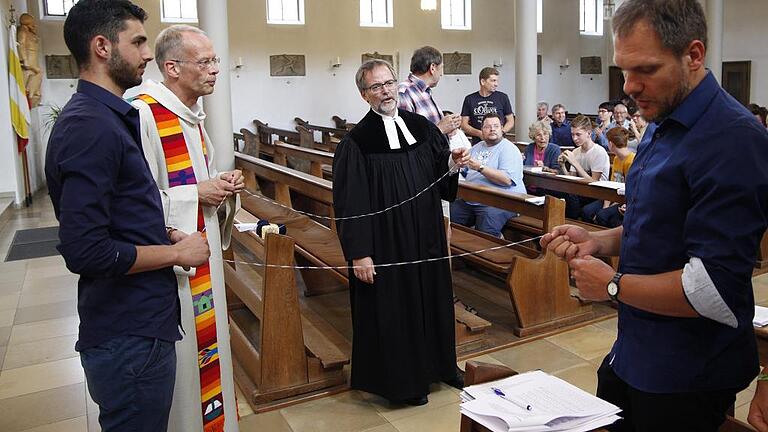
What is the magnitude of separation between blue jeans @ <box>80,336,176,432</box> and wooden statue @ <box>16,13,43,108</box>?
1066 centimetres

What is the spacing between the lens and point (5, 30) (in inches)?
399

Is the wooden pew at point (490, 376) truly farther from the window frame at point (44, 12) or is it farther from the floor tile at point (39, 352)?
the window frame at point (44, 12)

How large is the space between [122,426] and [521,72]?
34.0 feet

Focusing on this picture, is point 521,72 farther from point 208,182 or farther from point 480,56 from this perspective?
point 208,182

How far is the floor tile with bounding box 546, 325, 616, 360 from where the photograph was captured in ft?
13.4

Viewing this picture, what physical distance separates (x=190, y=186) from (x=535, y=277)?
264 cm

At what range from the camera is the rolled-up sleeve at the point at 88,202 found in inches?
66.4

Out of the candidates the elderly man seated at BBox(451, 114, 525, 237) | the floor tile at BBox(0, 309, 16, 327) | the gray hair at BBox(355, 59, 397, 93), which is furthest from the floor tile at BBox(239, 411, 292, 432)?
the floor tile at BBox(0, 309, 16, 327)

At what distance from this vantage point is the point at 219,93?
8.50 metres

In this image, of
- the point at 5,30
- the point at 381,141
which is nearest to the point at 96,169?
the point at 381,141

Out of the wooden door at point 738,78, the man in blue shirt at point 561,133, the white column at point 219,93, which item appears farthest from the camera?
the wooden door at point 738,78

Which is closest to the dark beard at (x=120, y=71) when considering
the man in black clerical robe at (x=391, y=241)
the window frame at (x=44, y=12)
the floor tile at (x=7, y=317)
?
the man in black clerical robe at (x=391, y=241)

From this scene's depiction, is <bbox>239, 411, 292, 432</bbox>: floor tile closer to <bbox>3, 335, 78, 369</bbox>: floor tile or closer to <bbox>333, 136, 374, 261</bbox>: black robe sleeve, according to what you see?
<bbox>333, 136, 374, 261</bbox>: black robe sleeve

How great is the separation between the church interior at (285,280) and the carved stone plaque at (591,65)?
3.87m
